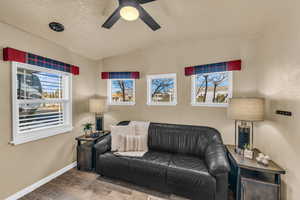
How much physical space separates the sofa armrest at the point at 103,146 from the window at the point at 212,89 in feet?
6.08

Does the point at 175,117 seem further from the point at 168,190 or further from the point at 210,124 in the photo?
the point at 168,190

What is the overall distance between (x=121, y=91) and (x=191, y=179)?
2.41 meters

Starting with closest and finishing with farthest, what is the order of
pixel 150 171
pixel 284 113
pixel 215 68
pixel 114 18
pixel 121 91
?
pixel 114 18 → pixel 284 113 → pixel 150 171 → pixel 215 68 → pixel 121 91

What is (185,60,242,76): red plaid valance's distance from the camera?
2266mm

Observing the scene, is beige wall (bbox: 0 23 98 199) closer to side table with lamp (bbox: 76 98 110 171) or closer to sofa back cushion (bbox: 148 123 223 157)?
side table with lamp (bbox: 76 98 110 171)

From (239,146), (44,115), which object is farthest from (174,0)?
(44,115)

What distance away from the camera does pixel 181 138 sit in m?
2.55

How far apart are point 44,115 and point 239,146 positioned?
130 inches

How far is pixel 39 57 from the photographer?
6.91 feet

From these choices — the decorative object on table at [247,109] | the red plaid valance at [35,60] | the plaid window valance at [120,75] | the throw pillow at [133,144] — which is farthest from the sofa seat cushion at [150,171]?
the red plaid valance at [35,60]

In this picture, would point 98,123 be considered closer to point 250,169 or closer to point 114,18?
point 114,18

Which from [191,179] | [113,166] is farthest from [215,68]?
[113,166]

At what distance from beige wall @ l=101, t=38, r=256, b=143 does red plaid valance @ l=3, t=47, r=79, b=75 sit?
0.96m

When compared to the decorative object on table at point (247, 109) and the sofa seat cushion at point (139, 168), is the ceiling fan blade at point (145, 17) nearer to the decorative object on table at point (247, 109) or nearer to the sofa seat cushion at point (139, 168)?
the decorative object on table at point (247, 109)
